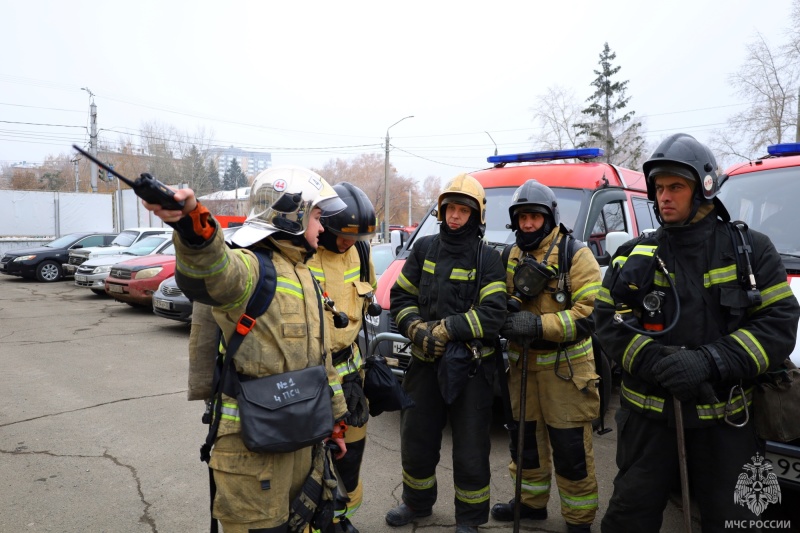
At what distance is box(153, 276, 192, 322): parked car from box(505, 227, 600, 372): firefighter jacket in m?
7.13

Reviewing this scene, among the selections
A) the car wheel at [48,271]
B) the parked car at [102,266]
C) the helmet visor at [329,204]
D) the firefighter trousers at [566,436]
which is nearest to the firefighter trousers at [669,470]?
the firefighter trousers at [566,436]

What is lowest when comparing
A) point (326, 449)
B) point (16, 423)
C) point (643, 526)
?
point (16, 423)

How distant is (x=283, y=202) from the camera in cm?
226

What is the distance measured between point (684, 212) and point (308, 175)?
5.64ft

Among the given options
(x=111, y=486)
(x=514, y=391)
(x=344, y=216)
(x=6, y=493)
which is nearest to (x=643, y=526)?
(x=514, y=391)

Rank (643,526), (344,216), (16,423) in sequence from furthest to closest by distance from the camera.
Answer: (16,423)
(344,216)
(643,526)

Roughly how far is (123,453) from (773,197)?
5450mm

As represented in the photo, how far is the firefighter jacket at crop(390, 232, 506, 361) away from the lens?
335 centimetres

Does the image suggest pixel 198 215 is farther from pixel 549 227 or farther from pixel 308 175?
pixel 549 227

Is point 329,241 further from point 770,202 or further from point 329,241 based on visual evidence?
point 770,202

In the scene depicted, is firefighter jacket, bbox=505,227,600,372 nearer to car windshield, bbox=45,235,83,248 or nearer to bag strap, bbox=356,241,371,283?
bag strap, bbox=356,241,371,283

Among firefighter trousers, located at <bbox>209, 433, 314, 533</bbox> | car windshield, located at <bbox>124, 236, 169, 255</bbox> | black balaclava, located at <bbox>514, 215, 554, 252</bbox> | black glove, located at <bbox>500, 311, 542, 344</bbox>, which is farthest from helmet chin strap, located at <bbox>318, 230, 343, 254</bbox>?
car windshield, located at <bbox>124, 236, 169, 255</bbox>

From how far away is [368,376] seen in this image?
3.32 meters

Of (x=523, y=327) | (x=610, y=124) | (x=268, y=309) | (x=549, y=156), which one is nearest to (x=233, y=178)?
(x=610, y=124)
